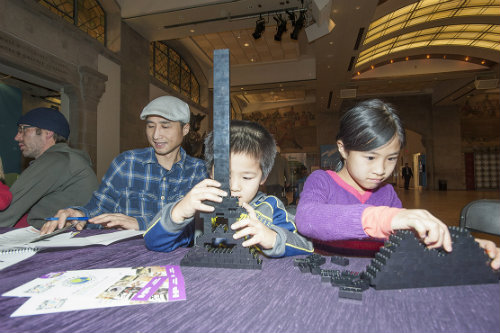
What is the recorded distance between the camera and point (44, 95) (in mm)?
7402

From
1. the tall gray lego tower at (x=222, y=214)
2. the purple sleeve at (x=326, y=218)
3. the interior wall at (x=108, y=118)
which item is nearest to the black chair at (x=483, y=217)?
the purple sleeve at (x=326, y=218)

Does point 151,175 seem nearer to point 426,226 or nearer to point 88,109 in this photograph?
point 426,226

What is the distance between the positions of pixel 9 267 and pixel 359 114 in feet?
4.16

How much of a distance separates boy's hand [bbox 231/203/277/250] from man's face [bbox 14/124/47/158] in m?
2.33

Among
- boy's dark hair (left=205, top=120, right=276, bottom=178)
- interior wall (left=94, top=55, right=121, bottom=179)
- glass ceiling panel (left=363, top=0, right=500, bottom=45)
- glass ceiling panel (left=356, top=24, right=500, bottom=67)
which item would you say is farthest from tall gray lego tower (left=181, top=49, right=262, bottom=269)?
glass ceiling panel (left=356, top=24, right=500, bottom=67)

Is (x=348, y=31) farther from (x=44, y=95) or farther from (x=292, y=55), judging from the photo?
(x=44, y=95)

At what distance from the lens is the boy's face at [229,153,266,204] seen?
41.9 inches

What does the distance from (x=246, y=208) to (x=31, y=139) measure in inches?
93.5

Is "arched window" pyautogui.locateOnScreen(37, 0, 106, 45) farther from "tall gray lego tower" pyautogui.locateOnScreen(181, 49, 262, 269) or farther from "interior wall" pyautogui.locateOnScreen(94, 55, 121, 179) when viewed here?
"tall gray lego tower" pyautogui.locateOnScreen(181, 49, 262, 269)

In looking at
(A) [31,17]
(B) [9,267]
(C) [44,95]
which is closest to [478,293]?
(B) [9,267]

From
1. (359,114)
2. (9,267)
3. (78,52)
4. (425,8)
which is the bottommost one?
(9,267)

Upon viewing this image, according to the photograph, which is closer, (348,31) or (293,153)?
(348,31)

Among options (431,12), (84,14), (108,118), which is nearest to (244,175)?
(108,118)

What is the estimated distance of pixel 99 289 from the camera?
1.97 ft
